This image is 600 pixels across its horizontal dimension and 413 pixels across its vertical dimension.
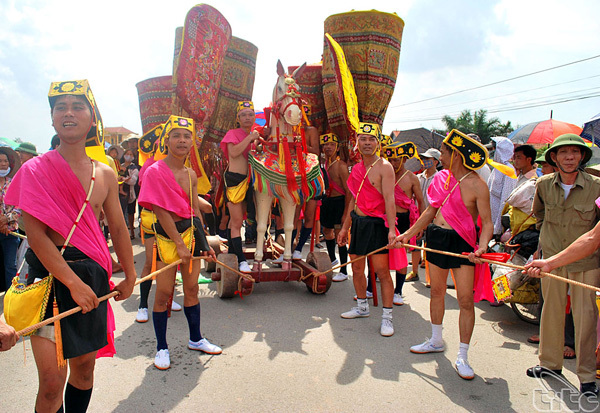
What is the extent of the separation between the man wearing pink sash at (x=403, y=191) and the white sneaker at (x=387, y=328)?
925 millimetres

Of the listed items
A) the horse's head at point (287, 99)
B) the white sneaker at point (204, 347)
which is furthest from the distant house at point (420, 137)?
the white sneaker at point (204, 347)

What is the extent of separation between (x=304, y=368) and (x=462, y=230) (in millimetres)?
1744

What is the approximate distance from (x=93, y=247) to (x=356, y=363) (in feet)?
7.72

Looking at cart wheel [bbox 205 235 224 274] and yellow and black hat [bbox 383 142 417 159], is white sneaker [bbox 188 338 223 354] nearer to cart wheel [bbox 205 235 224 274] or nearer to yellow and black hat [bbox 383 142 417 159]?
cart wheel [bbox 205 235 224 274]

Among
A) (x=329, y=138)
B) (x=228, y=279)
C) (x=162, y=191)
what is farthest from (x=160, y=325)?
(x=329, y=138)

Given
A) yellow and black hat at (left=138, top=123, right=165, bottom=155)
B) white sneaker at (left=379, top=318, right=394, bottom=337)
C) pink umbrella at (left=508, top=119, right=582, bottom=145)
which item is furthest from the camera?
pink umbrella at (left=508, top=119, right=582, bottom=145)

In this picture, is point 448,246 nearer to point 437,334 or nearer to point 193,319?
point 437,334

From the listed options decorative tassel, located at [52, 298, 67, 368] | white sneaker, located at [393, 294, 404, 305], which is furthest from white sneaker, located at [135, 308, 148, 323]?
white sneaker, located at [393, 294, 404, 305]

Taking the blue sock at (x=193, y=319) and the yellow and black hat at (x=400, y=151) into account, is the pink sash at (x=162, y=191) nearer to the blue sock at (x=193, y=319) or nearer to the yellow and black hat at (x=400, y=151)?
the blue sock at (x=193, y=319)

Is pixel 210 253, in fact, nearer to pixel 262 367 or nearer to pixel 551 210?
pixel 262 367

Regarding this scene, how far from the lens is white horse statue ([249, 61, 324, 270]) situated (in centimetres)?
464

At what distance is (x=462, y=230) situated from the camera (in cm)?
330

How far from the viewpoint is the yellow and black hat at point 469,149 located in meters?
3.19

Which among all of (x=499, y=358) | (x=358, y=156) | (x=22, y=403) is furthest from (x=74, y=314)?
(x=358, y=156)
